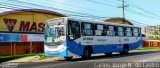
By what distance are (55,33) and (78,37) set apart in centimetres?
165

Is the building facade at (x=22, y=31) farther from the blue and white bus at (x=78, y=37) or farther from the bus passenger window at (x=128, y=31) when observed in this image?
the blue and white bus at (x=78, y=37)

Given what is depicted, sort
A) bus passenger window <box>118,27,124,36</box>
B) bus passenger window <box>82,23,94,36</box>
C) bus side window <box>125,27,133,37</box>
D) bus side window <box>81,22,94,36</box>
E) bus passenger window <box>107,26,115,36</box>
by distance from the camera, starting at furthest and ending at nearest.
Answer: bus side window <box>125,27,133,37</box> < bus passenger window <box>118,27,124,36</box> < bus passenger window <box>107,26,115,36</box> < bus passenger window <box>82,23,94,36</box> < bus side window <box>81,22,94,36</box>

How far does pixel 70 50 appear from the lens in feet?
75.5

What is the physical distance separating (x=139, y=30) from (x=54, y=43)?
539 inches

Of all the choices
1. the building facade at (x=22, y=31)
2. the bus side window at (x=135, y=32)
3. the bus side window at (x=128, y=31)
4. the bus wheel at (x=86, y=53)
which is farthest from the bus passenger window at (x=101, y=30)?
the building facade at (x=22, y=31)

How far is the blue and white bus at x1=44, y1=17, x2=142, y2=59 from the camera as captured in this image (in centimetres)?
2281

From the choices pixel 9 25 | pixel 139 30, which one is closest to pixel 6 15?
pixel 9 25

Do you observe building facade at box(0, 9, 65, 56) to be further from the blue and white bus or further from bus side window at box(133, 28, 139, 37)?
the blue and white bus

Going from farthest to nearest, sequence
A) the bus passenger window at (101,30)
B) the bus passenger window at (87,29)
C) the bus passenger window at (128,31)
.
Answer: the bus passenger window at (128,31) < the bus passenger window at (101,30) < the bus passenger window at (87,29)

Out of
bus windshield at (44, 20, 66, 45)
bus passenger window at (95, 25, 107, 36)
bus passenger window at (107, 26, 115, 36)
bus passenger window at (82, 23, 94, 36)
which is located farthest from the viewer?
bus passenger window at (107, 26, 115, 36)

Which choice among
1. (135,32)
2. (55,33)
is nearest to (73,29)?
(55,33)

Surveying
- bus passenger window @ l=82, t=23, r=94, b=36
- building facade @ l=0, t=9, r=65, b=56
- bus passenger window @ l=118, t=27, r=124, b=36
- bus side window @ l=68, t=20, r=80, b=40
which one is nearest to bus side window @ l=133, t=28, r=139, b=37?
bus passenger window @ l=118, t=27, r=124, b=36

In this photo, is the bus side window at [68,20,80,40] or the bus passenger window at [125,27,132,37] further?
the bus passenger window at [125,27,132,37]

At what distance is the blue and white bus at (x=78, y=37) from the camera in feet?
74.8
